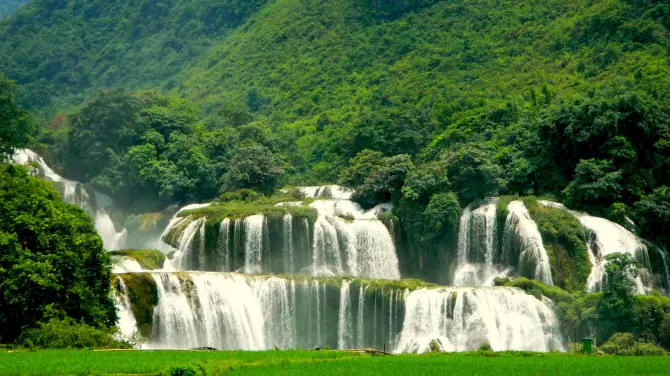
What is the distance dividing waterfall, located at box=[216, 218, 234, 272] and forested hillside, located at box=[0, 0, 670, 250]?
9.26 meters

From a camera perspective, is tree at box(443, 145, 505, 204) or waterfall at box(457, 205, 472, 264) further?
tree at box(443, 145, 505, 204)

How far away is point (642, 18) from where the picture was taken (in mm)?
74688

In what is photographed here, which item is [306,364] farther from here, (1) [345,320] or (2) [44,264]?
(1) [345,320]

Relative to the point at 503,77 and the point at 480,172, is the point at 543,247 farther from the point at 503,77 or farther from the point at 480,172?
the point at 503,77

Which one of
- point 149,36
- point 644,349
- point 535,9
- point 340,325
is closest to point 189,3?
point 149,36

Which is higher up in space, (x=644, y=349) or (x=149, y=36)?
(x=149, y=36)

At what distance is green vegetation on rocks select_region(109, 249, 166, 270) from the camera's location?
48.7 metres

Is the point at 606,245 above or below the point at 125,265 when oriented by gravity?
above

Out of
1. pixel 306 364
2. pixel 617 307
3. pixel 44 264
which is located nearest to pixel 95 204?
pixel 44 264

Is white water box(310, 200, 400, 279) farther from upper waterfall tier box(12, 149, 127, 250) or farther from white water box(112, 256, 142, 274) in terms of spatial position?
upper waterfall tier box(12, 149, 127, 250)

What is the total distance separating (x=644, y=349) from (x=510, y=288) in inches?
432

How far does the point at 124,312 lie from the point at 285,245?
12745 mm

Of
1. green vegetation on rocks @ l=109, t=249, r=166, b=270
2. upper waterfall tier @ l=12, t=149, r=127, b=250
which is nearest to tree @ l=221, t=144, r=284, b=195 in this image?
upper waterfall tier @ l=12, t=149, r=127, b=250

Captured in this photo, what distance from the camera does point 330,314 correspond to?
47.8 m
